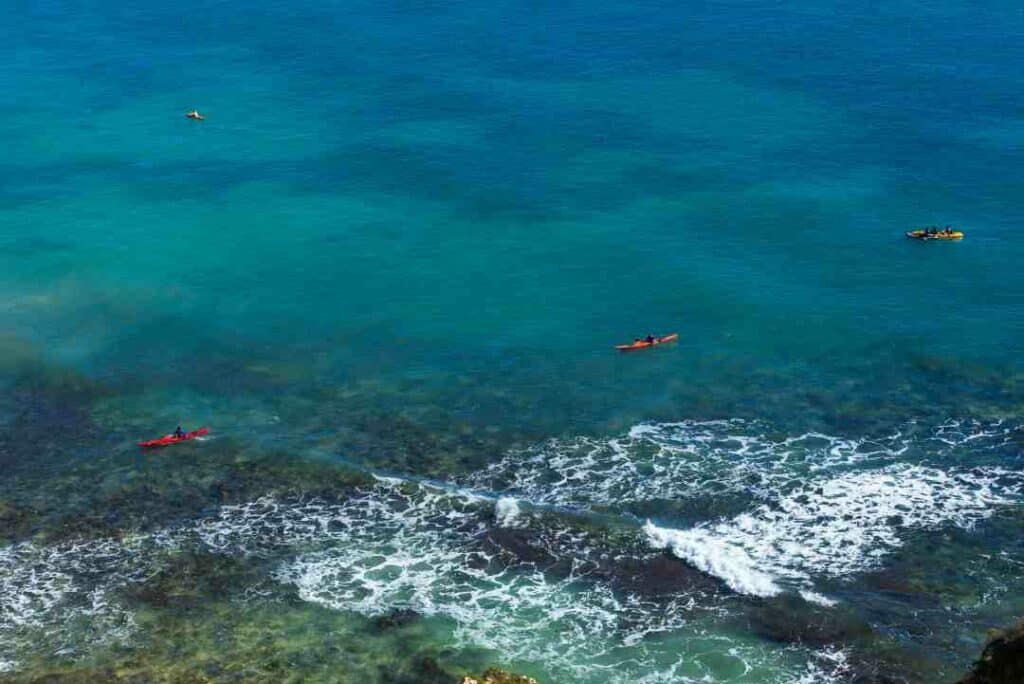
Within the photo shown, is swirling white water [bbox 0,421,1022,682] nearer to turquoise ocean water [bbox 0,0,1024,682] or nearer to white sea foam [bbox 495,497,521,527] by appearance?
white sea foam [bbox 495,497,521,527]

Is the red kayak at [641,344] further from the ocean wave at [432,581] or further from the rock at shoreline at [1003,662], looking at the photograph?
the rock at shoreline at [1003,662]

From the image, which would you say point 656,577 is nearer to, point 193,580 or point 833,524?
point 833,524

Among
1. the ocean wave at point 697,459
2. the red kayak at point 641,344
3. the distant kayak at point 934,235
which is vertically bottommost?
the ocean wave at point 697,459

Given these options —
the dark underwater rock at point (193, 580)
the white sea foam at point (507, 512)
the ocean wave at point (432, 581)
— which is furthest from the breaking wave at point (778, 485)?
the dark underwater rock at point (193, 580)

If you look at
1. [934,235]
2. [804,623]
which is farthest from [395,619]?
[934,235]

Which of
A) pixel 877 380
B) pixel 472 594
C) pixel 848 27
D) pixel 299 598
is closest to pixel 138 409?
pixel 299 598

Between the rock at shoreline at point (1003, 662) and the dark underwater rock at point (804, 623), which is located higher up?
the rock at shoreline at point (1003, 662)
